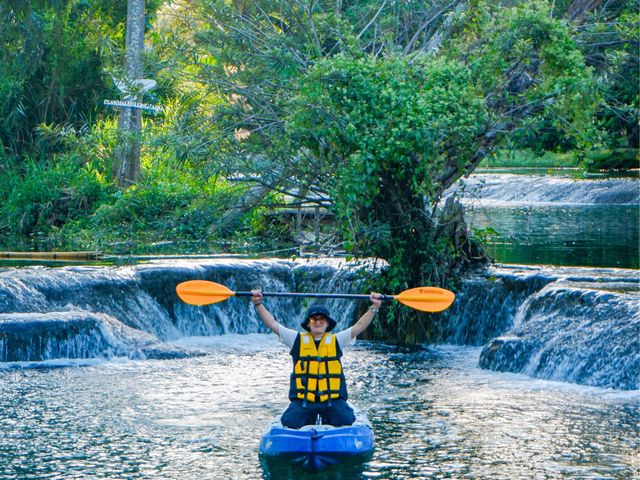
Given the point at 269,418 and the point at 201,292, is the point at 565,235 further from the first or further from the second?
the point at 201,292

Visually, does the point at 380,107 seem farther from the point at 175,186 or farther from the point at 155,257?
the point at 175,186

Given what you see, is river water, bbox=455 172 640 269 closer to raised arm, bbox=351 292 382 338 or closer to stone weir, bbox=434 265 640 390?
stone weir, bbox=434 265 640 390

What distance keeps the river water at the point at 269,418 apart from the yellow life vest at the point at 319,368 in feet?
1.78

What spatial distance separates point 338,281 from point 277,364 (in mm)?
2845

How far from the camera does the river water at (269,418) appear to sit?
300 inches

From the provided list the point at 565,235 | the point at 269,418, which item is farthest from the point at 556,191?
the point at 269,418

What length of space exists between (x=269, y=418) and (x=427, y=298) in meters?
1.69

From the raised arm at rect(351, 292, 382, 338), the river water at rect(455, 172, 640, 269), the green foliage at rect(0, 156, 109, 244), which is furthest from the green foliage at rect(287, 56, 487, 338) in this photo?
the green foliage at rect(0, 156, 109, 244)

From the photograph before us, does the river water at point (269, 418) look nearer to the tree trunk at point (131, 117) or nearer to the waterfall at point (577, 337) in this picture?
the waterfall at point (577, 337)

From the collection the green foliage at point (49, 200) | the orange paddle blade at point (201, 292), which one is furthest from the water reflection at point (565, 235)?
the green foliage at point (49, 200)

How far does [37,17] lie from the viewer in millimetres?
23828

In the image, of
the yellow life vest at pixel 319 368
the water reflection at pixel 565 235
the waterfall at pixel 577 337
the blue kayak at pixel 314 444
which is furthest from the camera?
the water reflection at pixel 565 235

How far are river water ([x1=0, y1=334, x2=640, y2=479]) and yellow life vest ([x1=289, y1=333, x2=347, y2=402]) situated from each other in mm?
543

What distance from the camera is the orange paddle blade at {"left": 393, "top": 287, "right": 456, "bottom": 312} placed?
856cm
